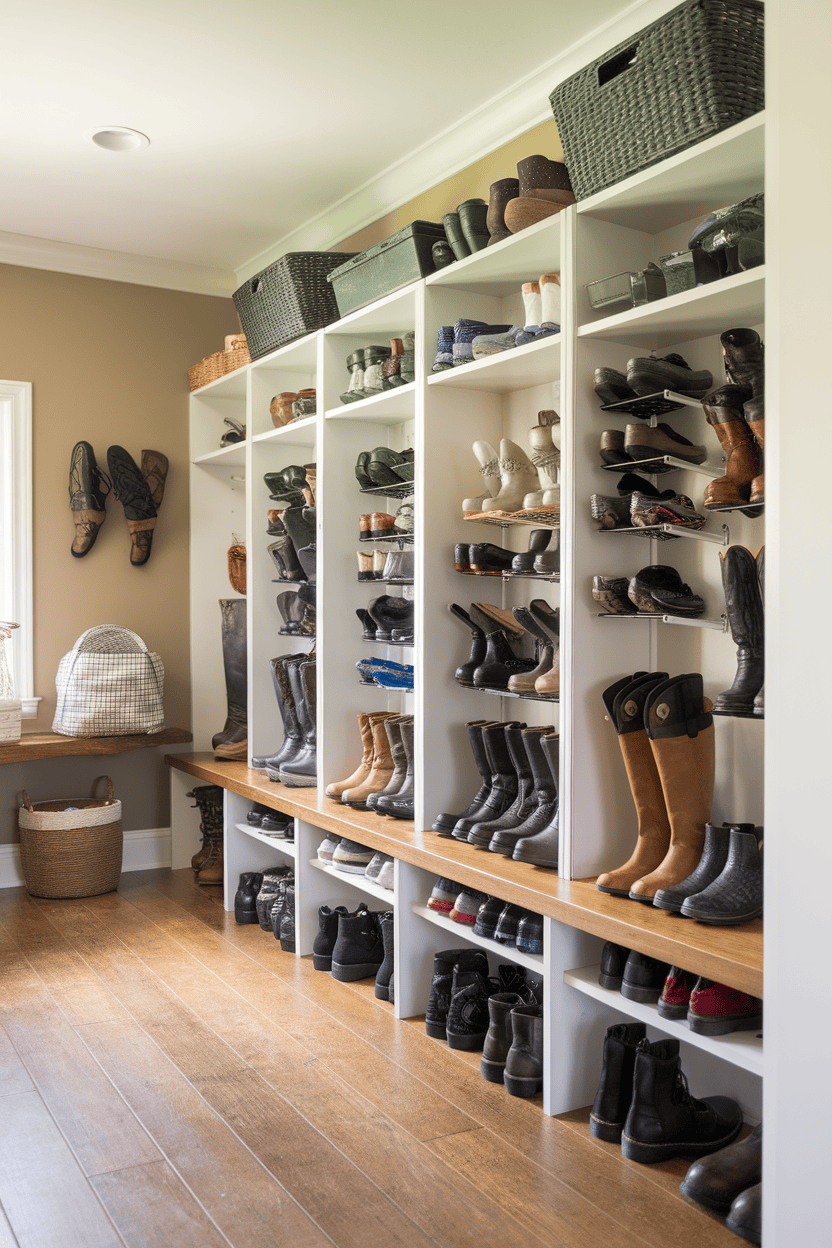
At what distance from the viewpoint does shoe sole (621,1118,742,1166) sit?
225 centimetres

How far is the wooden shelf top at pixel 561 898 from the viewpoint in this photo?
2.02 m

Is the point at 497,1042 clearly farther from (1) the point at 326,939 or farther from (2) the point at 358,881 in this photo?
(1) the point at 326,939

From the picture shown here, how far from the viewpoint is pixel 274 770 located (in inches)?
160

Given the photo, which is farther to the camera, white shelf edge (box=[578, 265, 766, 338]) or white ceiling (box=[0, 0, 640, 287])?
white ceiling (box=[0, 0, 640, 287])

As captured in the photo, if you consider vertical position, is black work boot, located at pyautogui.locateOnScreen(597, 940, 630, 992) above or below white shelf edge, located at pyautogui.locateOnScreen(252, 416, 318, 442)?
below

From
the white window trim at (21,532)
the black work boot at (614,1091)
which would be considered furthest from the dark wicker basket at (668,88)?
the white window trim at (21,532)

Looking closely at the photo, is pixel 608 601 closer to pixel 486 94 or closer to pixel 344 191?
pixel 486 94

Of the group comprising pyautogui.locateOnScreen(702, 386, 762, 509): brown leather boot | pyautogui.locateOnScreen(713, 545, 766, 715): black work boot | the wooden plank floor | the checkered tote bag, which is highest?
pyautogui.locateOnScreen(702, 386, 762, 509): brown leather boot

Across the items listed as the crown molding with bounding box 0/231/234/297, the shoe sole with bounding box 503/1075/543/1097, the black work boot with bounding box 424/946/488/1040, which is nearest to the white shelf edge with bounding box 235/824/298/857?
the black work boot with bounding box 424/946/488/1040

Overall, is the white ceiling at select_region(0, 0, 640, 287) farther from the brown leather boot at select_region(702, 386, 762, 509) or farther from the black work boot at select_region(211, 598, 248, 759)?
the black work boot at select_region(211, 598, 248, 759)

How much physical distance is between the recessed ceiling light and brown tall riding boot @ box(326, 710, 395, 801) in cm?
216

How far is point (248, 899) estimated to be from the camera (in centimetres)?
409

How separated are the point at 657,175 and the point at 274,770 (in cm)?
257

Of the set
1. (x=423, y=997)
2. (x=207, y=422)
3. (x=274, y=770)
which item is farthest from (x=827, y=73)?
(x=207, y=422)
